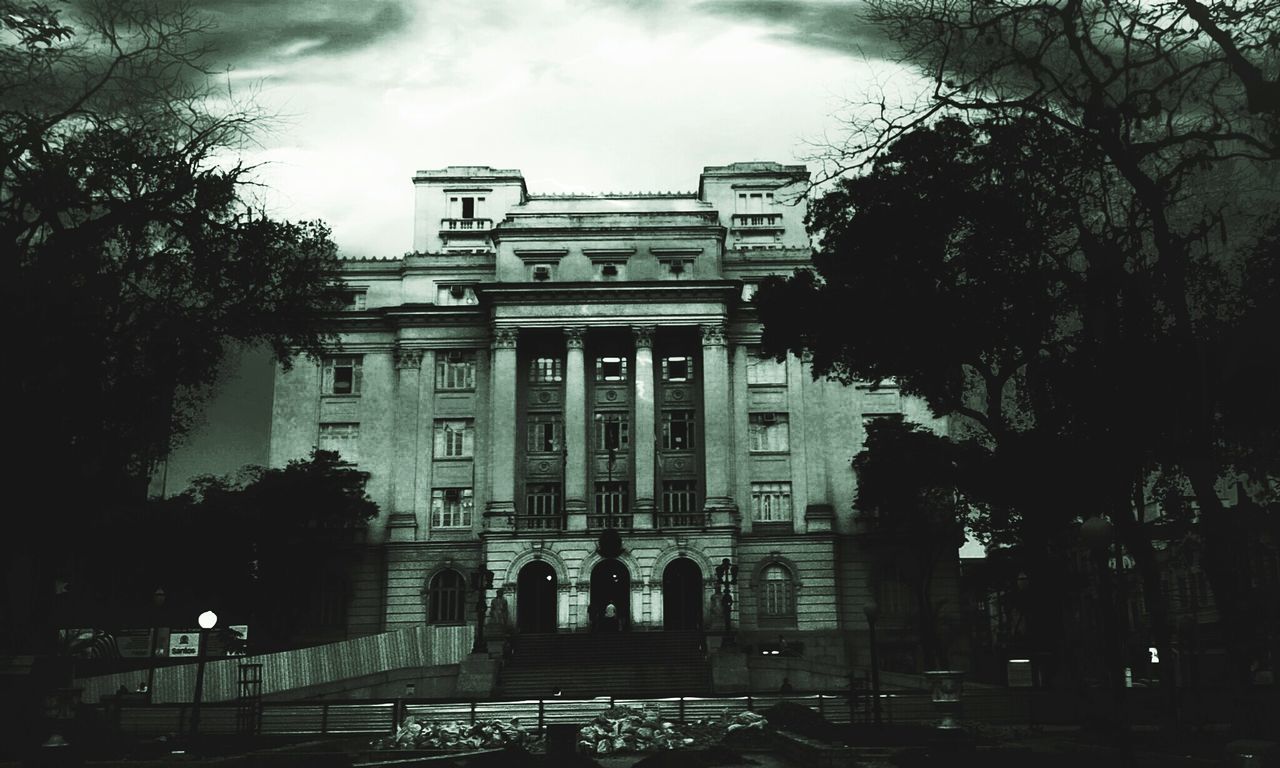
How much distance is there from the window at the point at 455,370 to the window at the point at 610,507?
796 centimetres

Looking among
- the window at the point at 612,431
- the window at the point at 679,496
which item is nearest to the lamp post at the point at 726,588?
the window at the point at 679,496

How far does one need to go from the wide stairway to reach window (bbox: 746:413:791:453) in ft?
37.9

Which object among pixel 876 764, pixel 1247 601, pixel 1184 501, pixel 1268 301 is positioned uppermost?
pixel 1268 301

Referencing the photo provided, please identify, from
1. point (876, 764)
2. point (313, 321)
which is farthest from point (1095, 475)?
point (313, 321)

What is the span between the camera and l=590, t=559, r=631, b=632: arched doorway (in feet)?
170

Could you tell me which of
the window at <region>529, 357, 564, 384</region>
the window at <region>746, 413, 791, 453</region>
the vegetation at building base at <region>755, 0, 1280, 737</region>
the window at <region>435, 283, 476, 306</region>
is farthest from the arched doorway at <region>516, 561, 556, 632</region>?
the vegetation at building base at <region>755, 0, 1280, 737</region>

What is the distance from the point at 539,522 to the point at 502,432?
4.22m

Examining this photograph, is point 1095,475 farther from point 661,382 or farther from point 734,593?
point 661,382

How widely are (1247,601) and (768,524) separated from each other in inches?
1402

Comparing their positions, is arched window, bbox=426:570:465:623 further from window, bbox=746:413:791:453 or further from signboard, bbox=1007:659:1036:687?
signboard, bbox=1007:659:1036:687

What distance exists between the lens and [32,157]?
64.8 feet

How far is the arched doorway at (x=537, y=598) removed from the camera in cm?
5241

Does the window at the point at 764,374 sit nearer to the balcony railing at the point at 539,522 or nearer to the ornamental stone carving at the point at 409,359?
the balcony railing at the point at 539,522

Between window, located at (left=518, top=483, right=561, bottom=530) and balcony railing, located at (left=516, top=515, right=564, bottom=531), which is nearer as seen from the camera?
balcony railing, located at (left=516, top=515, right=564, bottom=531)
